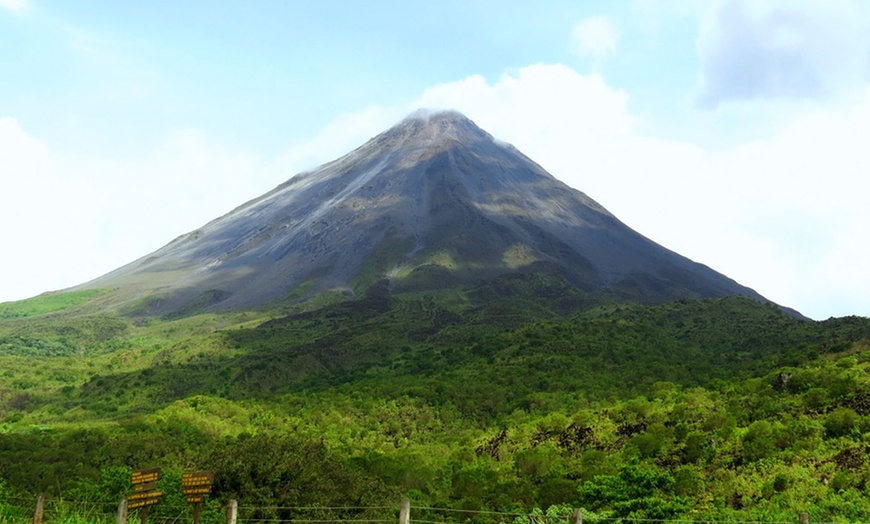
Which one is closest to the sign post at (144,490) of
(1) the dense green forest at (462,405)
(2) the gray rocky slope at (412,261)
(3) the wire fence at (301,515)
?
(3) the wire fence at (301,515)

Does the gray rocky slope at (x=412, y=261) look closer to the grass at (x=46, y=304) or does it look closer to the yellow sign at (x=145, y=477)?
the grass at (x=46, y=304)

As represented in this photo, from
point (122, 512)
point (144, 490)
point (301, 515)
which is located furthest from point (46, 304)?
point (144, 490)

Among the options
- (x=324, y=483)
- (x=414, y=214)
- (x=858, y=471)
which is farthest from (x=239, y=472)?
(x=414, y=214)

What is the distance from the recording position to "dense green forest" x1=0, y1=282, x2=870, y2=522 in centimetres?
3622

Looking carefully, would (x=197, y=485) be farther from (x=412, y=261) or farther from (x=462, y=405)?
(x=412, y=261)

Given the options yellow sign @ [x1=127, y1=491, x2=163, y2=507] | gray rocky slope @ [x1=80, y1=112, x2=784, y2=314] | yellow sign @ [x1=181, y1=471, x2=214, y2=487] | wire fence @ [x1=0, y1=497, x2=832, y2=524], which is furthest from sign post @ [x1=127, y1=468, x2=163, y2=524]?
gray rocky slope @ [x1=80, y1=112, x2=784, y2=314]

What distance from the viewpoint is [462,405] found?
81688 millimetres

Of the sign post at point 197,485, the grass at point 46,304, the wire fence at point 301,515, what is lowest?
the wire fence at point 301,515

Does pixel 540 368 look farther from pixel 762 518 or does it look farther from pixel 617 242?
pixel 617 242

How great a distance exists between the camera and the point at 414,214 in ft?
633

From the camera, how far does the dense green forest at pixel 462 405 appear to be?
3622cm

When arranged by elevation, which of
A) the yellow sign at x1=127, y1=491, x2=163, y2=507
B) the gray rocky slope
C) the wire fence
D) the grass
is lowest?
the wire fence

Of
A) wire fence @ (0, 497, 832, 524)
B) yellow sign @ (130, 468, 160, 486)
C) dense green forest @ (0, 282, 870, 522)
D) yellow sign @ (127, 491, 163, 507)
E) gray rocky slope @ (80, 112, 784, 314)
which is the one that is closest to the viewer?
yellow sign @ (127, 491, 163, 507)

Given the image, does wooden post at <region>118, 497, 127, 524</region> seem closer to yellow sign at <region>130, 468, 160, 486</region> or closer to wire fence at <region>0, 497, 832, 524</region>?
yellow sign at <region>130, 468, 160, 486</region>
